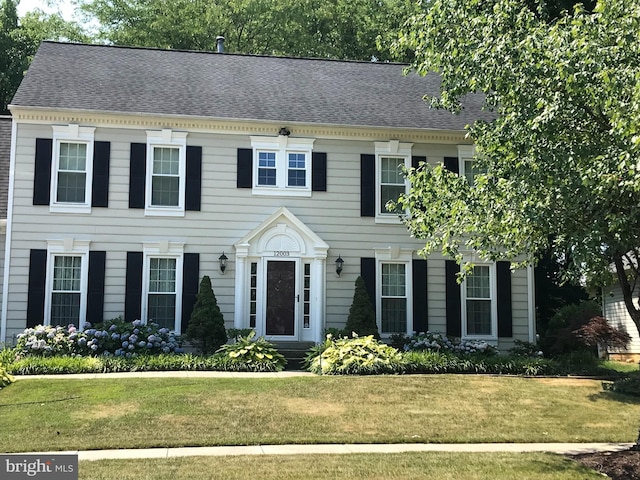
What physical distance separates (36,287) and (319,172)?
24.2 feet

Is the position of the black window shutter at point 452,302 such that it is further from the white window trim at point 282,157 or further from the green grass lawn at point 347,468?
the green grass lawn at point 347,468

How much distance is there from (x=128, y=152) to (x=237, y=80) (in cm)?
402

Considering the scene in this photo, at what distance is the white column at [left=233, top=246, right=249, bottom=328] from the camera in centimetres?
1661

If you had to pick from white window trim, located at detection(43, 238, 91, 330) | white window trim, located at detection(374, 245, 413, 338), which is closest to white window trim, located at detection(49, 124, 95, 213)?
white window trim, located at detection(43, 238, 91, 330)

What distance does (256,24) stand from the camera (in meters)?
31.1

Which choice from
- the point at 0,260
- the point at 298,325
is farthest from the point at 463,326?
the point at 0,260

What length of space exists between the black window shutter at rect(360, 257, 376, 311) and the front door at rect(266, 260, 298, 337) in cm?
177

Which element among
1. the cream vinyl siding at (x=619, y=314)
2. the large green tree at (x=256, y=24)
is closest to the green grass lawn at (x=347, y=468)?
the cream vinyl siding at (x=619, y=314)

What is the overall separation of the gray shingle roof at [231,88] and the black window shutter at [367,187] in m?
1.00

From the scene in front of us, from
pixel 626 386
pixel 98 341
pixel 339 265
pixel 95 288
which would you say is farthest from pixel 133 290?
pixel 626 386

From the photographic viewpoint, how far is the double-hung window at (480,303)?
17.6 metres

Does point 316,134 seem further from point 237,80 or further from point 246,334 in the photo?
point 246,334

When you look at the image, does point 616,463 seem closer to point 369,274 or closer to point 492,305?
point 369,274

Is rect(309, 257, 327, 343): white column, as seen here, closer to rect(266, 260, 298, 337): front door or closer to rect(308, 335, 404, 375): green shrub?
rect(266, 260, 298, 337): front door
